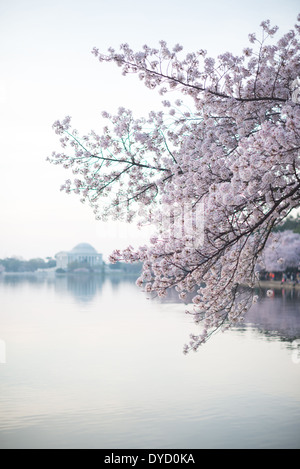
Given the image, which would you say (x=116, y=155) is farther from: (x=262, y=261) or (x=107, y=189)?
(x=262, y=261)

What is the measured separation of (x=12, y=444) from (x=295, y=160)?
5.65 meters

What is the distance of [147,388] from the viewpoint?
1225 cm

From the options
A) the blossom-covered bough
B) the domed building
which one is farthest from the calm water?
the domed building

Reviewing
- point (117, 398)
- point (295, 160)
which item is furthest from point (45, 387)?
point (295, 160)

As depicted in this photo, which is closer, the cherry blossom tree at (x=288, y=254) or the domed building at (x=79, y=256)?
the cherry blossom tree at (x=288, y=254)

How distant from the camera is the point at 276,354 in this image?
15.5 metres

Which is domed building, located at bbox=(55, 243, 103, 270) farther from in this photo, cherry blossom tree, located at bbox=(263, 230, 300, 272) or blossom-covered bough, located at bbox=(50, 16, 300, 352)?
blossom-covered bough, located at bbox=(50, 16, 300, 352)

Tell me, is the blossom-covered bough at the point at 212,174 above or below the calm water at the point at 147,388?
above

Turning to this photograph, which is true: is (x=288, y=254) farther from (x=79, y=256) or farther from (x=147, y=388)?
(x=79, y=256)

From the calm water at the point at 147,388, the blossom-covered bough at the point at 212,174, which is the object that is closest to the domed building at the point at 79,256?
the calm water at the point at 147,388

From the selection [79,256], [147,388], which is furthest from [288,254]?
[79,256]

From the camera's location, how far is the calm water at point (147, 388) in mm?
9070

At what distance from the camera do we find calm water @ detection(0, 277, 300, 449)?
9070 mm

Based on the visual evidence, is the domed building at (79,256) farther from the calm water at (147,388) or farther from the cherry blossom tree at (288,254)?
the calm water at (147,388)
